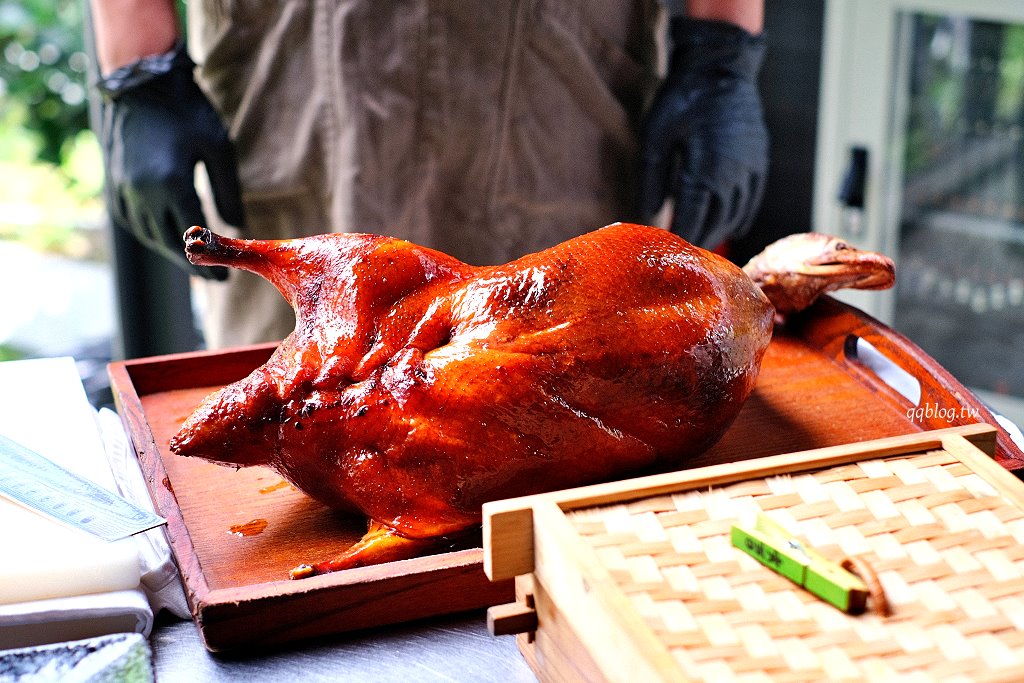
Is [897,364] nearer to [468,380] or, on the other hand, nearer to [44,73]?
[468,380]

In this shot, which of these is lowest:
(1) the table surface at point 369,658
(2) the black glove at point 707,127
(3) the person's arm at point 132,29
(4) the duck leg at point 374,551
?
(1) the table surface at point 369,658

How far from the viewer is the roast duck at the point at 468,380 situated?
1.00m

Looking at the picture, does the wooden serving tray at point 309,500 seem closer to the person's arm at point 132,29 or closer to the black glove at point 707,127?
the black glove at point 707,127

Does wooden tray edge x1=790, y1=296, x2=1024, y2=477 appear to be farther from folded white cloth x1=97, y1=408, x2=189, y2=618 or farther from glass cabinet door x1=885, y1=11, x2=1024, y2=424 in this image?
glass cabinet door x1=885, y1=11, x2=1024, y2=424

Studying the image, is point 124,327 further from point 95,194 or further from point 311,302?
point 311,302

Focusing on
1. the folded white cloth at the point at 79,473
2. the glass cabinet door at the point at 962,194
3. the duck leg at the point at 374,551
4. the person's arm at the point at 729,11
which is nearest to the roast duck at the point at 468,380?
the duck leg at the point at 374,551

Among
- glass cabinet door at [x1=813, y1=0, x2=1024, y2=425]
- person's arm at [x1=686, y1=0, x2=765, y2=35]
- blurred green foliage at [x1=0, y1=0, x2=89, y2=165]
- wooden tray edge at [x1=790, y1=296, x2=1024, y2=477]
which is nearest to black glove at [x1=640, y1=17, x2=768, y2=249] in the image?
person's arm at [x1=686, y1=0, x2=765, y2=35]

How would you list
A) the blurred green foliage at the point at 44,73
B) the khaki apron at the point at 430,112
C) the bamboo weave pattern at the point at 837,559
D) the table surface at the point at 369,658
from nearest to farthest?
1. the bamboo weave pattern at the point at 837,559
2. the table surface at the point at 369,658
3. the khaki apron at the point at 430,112
4. the blurred green foliage at the point at 44,73

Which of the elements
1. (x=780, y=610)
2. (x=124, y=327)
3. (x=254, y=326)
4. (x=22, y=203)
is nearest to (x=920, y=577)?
(x=780, y=610)

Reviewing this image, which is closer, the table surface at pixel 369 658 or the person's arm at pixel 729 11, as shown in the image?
the table surface at pixel 369 658

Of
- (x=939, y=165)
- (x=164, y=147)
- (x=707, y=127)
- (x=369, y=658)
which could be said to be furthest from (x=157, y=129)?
(x=939, y=165)

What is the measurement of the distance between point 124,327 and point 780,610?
7.25 ft

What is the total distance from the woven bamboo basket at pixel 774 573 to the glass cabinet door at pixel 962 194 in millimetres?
1981

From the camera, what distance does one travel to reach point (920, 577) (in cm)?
76
